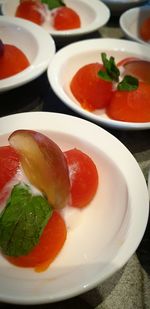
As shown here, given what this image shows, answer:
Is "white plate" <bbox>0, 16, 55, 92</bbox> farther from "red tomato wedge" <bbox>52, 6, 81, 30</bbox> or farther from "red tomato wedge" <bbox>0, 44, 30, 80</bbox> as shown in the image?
"red tomato wedge" <bbox>52, 6, 81, 30</bbox>

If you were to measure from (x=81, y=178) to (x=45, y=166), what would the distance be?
0.38 ft

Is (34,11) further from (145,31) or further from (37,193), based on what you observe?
(37,193)

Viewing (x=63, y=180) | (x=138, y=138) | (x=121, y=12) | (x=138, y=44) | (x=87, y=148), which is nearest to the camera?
(x=63, y=180)

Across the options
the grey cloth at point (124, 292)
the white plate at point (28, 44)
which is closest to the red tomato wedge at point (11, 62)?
the white plate at point (28, 44)

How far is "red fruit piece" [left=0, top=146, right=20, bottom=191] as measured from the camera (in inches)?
33.4

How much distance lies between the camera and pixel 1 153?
2.93 ft

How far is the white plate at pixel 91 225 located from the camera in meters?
0.65

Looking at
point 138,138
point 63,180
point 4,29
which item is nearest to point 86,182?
point 63,180

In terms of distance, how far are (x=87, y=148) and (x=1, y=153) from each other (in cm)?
24

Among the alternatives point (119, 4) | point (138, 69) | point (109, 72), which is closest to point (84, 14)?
point (119, 4)

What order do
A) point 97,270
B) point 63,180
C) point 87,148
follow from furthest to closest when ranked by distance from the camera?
point 87,148
point 63,180
point 97,270

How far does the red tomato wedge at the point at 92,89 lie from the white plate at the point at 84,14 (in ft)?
0.95

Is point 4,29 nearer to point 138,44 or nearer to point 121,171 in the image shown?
point 138,44

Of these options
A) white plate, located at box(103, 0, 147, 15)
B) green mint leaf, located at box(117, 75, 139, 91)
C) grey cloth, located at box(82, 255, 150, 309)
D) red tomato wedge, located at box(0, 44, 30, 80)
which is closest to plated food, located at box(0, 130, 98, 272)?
grey cloth, located at box(82, 255, 150, 309)
